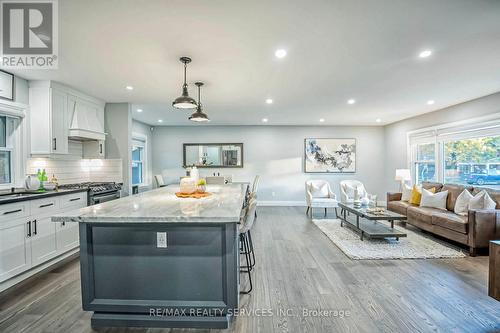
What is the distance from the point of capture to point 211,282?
2.06m

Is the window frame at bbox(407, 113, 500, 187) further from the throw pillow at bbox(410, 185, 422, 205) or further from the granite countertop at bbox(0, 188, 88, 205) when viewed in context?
the granite countertop at bbox(0, 188, 88, 205)

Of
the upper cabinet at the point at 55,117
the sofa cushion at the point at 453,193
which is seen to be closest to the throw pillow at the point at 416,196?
the sofa cushion at the point at 453,193

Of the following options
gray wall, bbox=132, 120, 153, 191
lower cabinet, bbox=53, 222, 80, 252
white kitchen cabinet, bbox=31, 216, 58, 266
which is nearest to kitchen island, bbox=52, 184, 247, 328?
white kitchen cabinet, bbox=31, 216, 58, 266

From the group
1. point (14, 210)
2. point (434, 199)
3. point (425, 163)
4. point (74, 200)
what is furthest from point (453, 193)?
point (14, 210)

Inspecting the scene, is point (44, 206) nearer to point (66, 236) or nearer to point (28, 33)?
point (66, 236)

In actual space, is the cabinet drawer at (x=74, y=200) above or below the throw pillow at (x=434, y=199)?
above

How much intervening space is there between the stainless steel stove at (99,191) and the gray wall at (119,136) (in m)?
0.34

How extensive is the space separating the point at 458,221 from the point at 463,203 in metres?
0.68

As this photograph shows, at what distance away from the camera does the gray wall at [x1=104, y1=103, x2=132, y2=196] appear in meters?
4.88

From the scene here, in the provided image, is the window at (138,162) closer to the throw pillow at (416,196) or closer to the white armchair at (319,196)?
the white armchair at (319,196)

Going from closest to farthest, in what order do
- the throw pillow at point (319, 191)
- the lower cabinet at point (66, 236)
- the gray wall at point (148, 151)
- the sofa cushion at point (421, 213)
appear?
the lower cabinet at point (66, 236) → the sofa cushion at point (421, 213) → the throw pillow at point (319, 191) → the gray wall at point (148, 151)

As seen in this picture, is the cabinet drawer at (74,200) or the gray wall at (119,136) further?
the gray wall at (119,136)

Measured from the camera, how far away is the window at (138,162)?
23.3 feet

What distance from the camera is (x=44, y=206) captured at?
3.14 m
